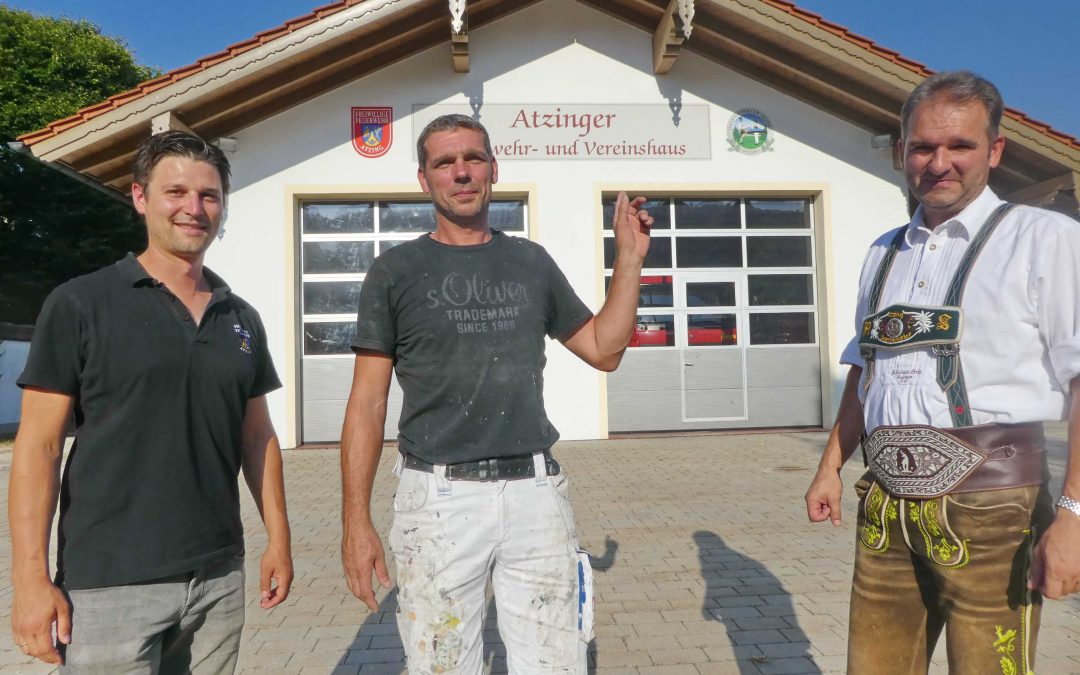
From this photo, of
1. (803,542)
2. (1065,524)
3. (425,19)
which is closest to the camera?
(1065,524)

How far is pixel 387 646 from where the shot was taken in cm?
386

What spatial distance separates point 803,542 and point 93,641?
477cm

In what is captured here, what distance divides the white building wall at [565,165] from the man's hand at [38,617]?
8.61 m

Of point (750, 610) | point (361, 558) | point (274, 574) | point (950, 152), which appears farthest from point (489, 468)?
point (750, 610)

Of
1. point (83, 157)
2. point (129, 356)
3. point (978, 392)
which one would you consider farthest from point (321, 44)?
point (978, 392)

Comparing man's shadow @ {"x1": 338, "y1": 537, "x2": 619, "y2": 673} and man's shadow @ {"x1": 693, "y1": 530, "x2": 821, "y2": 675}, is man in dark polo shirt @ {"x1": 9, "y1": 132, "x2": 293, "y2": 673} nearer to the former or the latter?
man's shadow @ {"x1": 338, "y1": 537, "x2": 619, "y2": 673}

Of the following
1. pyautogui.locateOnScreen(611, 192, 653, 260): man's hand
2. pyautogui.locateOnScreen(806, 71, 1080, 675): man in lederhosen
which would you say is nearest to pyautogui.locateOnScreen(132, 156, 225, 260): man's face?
pyautogui.locateOnScreen(611, 192, 653, 260): man's hand

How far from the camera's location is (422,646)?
2.22 m

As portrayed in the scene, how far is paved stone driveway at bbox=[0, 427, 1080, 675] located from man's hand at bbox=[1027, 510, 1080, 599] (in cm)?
188

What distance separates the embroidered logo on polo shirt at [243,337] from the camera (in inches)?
91.3

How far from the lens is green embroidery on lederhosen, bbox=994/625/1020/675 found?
1965 mm

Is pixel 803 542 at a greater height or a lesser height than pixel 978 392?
lesser

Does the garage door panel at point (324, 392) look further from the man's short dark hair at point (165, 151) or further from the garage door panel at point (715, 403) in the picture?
the man's short dark hair at point (165, 151)

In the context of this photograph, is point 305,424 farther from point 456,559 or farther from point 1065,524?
point 1065,524
